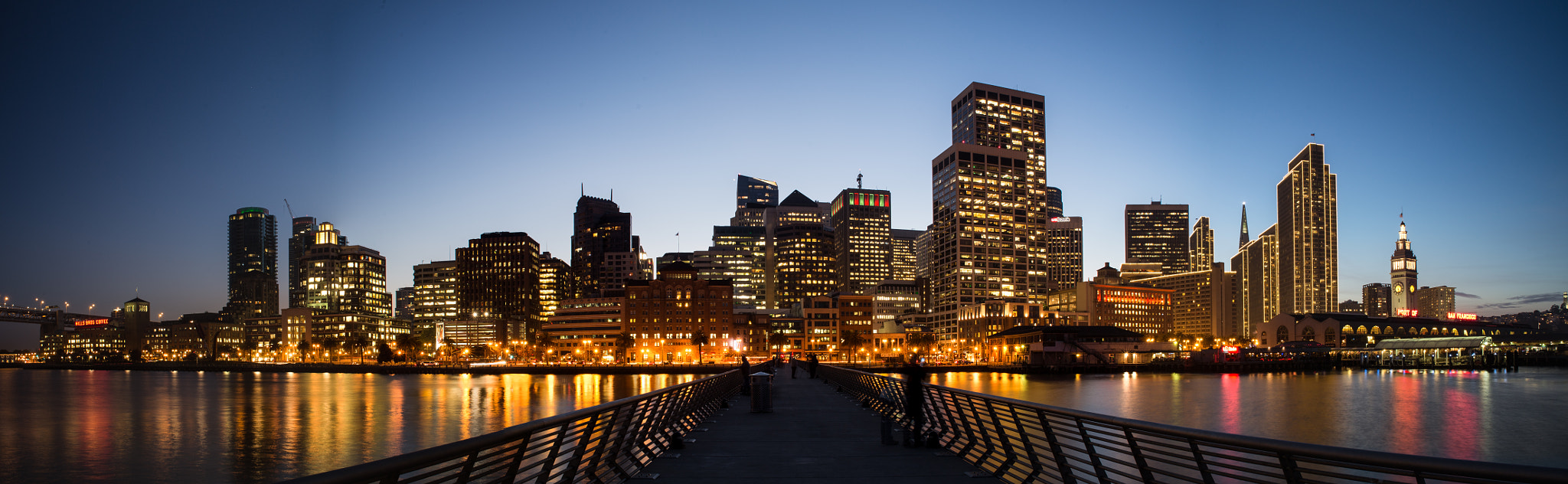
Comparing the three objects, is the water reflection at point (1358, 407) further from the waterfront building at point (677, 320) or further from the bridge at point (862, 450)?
the waterfront building at point (677, 320)

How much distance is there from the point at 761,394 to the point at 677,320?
549 feet

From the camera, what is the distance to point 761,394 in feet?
77.6

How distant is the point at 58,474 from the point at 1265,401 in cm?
9185

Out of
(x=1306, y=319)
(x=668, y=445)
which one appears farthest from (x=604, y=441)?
(x=1306, y=319)

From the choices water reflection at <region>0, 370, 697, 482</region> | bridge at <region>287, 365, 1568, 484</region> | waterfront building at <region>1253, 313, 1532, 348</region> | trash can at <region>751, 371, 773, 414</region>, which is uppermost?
bridge at <region>287, 365, 1568, 484</region>

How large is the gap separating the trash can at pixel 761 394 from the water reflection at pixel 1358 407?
2202 cm

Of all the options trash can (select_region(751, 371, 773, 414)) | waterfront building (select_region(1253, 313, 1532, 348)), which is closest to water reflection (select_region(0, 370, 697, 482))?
trash can (select_region(751, 371, 773, 414))

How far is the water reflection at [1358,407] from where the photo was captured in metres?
54.2

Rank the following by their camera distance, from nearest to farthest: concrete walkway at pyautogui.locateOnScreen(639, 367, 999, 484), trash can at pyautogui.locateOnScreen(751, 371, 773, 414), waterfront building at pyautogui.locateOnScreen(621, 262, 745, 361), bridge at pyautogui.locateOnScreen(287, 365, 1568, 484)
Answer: bridge at pyautogui.locateOnScreen(287, 365, 1568, 484)
concrete walkway at pyautogui.locateOnScreen(639, 367, 999, 484)
trash can at pyautogui.locateOnScreen(751, 371, 773, 414)
waterfront building at pyautogui.locateOnScreen(621, 262, 745, 361)

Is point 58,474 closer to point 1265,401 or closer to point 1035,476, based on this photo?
point 1035,476

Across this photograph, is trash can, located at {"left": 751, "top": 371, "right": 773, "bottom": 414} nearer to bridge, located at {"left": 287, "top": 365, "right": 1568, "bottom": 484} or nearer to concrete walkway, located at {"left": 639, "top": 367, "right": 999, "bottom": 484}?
bridge, located at {"left": 287, "top": 365, "right": 1568, "bottom": 484}

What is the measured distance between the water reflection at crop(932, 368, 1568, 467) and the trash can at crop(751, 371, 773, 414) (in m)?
22.0

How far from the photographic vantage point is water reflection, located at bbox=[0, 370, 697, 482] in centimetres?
4428

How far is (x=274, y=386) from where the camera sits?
12375cm
